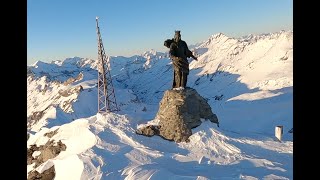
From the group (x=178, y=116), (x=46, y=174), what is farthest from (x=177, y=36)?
(x=46, y=174)

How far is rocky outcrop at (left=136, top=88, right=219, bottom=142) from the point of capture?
783 inches

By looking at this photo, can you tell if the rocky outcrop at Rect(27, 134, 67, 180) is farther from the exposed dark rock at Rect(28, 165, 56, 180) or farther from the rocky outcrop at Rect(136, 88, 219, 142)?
the rocky outcrop at Rect(136, 88, 219, 142)

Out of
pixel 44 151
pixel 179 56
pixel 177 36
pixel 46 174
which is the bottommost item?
pixel 46 174

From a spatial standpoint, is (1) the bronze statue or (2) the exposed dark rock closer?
(2) the exposed dark rock

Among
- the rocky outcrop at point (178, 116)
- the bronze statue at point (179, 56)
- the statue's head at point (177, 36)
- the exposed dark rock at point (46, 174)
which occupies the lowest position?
the exposed dark rock at point (46, 174)

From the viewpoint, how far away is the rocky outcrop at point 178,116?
65.3 feet

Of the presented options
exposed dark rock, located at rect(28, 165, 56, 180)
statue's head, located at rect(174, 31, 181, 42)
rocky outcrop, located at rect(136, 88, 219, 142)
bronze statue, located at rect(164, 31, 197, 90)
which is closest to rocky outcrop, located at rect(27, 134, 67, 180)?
exposed dark rock, located at rect(28, 165, 56, 180)

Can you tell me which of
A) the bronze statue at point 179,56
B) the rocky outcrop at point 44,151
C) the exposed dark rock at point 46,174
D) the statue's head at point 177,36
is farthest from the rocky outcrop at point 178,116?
the exposed dark rock at point 46,174

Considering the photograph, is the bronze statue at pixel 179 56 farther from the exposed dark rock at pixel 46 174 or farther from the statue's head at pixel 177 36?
the exposed dark rock at pixel 46 174

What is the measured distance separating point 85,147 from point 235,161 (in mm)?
7454

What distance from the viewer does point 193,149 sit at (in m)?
18.5

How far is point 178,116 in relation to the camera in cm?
1998

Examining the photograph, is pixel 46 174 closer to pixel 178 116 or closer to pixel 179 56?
pixel 178 116
